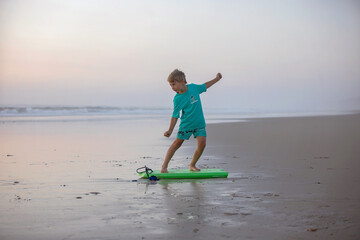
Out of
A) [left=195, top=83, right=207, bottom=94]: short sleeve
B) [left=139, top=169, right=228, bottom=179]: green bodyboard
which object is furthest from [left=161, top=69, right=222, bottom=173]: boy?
[left=139, top=169, right=228, bottom=179]: green bodyboard

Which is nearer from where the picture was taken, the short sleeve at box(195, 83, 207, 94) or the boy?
the boy

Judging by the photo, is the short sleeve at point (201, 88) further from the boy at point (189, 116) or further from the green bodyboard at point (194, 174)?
the green bodyboard at point (194, 174)

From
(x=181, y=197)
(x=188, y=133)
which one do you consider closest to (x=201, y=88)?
(x=188, y=133)

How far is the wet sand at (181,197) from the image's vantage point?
351 centimetres

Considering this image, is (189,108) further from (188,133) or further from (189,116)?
(188,133)

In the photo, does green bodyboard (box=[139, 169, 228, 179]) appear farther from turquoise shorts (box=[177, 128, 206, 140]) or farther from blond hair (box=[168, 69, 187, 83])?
blond hair (box=[168, 69, 187, 83])

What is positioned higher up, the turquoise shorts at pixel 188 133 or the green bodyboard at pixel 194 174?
the turquoise shorts at pixel 188 133

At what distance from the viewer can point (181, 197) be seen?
4820 millimetres

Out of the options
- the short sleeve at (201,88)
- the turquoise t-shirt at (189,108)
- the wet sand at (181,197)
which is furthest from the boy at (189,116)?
the wet sand at (181,197)

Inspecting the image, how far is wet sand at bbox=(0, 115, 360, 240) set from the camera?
138 inches

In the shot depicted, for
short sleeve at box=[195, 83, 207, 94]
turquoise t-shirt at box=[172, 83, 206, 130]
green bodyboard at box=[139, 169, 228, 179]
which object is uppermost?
short sleeve at box=[195, 83, 207, 94]

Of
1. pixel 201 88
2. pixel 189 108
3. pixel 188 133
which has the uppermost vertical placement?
pixel 201 88

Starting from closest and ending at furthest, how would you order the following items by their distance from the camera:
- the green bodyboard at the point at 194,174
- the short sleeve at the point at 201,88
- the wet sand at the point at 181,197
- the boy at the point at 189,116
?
the wet sand at the point at 181,197
the green bodyboard at the point at 194,174
the boy at the point at 189,116
the short sleeve at the point at 201,88

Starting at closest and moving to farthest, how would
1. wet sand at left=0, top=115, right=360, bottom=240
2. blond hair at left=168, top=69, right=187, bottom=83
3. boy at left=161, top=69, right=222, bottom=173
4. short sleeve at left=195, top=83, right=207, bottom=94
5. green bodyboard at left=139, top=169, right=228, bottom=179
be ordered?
wet sand at left=0, top=115, right=360, bottom=240, green bodyboard at left=139, top=169, right=228, bottom=179, blond hair at left=168, top=69, right=187, bottom=83, boy at left=161, top=69, right=222, bottom=173, short sleeve at left=195, top=83, right=207, bottom=94
